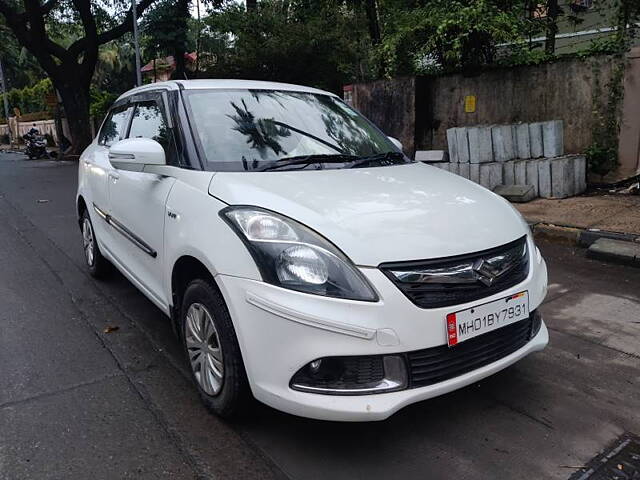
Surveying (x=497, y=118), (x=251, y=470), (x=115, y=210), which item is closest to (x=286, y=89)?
(x=115, y=210)

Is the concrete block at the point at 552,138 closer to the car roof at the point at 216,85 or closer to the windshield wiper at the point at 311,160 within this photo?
the car roof at the point at 216,85

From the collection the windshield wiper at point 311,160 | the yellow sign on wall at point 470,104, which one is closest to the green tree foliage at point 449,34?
the yellow sign on wall at point 470,104

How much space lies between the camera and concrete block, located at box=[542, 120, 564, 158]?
7.46 meters

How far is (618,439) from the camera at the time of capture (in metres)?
2.56

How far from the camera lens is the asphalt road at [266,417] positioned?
2402 mm

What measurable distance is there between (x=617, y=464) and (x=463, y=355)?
84cm

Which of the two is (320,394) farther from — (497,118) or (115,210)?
(497,118)

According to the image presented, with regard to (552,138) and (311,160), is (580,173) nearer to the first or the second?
(552,138)

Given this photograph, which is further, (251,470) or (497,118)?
(497,118)

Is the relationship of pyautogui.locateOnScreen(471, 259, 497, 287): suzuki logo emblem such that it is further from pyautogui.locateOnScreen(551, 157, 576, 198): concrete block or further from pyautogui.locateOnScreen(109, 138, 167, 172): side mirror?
pyautogui.locateOnScreen(551, 157, 576, 198): concrete block

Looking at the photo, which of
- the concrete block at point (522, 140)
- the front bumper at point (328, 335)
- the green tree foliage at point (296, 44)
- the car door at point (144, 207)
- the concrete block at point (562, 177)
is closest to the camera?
the front bumper at point (328, 335)

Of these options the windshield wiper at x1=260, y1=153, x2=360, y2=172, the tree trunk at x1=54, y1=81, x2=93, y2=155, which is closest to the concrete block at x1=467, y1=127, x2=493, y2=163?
the windshield wiper at x1=260, y1=153, x2=360, y2=172

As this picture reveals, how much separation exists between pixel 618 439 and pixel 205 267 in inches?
84.2

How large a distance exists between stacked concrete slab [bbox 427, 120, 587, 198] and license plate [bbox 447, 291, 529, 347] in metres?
5.19
